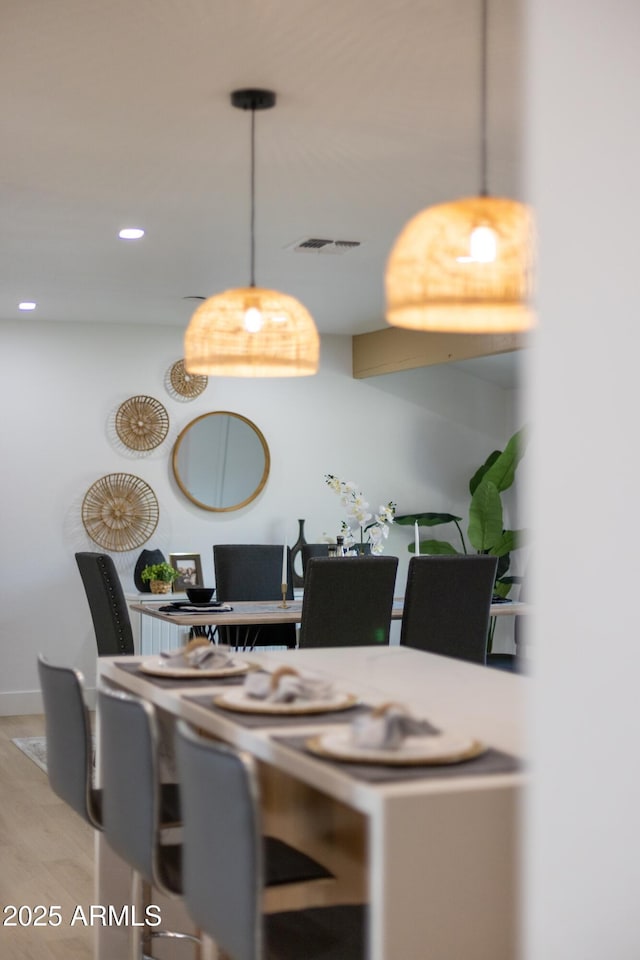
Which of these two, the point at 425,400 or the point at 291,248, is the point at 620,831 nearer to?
the point at 291,248

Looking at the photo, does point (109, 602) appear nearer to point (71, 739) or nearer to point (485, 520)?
point (71, 739)

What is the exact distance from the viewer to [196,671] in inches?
104

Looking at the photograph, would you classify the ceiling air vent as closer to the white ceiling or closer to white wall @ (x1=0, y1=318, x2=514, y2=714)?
the white ceiling

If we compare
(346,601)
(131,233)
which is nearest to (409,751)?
(346,601)

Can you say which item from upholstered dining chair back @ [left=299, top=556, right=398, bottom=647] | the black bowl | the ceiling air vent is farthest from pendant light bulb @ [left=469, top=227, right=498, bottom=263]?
the black bowl

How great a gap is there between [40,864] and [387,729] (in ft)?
9.22

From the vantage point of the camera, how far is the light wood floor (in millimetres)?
3436

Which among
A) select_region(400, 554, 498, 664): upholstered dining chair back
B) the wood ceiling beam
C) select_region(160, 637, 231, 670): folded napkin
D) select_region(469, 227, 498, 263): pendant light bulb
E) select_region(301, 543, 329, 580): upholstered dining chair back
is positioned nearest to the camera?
select_region(469, 227, 498, 263): pendant light bulb

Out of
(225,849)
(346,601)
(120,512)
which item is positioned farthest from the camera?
(120,512)

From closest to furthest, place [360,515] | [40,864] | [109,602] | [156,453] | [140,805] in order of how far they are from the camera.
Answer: [140,805], [40,864], [109,602], [360,515], [156,453]

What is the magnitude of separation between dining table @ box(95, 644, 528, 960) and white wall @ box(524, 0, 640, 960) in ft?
1.20

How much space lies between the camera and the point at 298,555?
25.4 ft

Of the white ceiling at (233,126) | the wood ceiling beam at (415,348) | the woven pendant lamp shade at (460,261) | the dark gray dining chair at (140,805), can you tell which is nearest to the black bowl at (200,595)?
the white ceiling at (233,126)

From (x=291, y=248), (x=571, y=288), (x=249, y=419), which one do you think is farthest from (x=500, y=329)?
(x=249, y=419)
